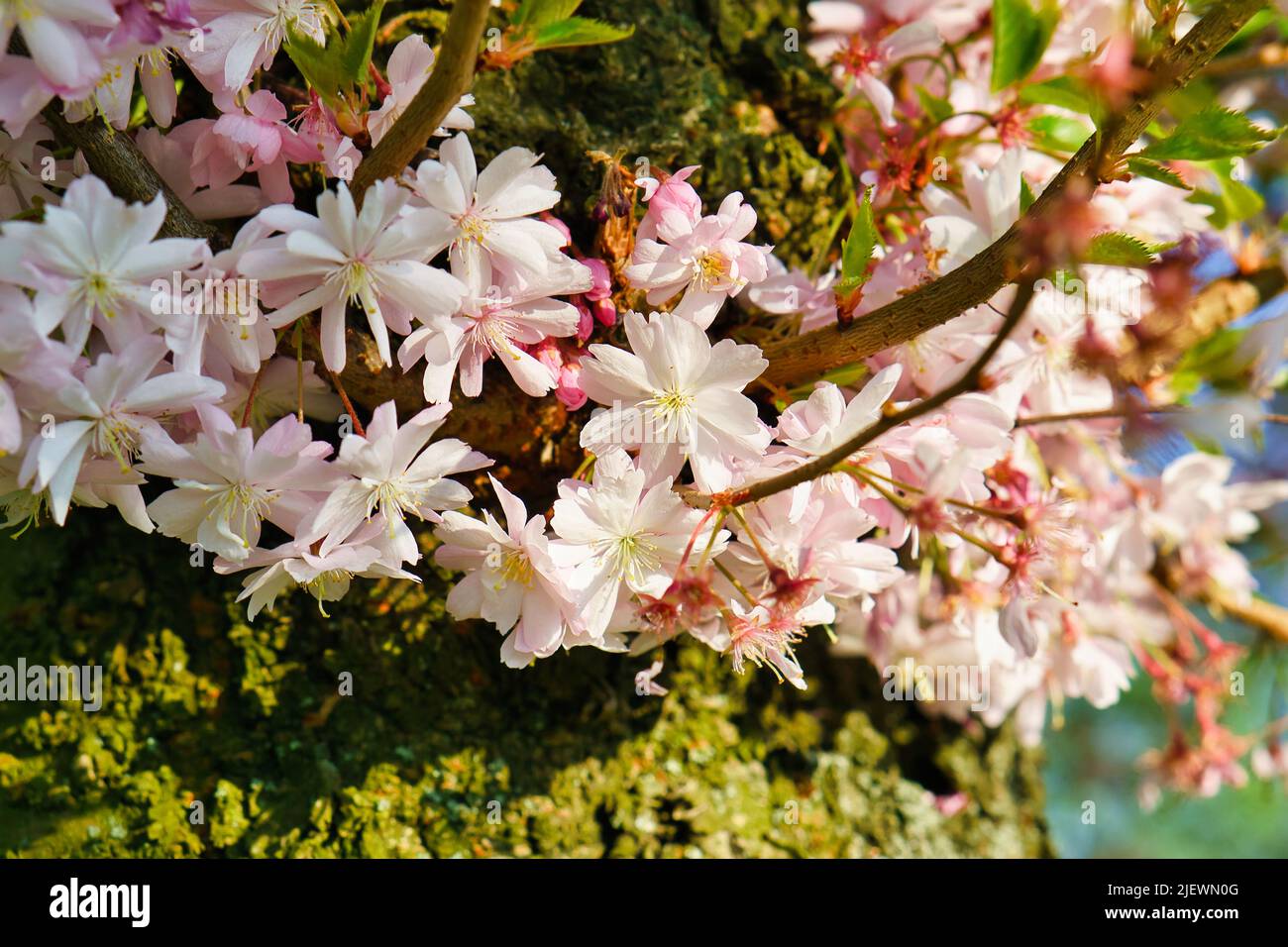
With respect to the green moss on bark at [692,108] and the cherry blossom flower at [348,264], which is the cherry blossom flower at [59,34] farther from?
the green moss on bark at [692,108]

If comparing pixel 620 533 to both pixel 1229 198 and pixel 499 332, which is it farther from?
pixel 1229 198

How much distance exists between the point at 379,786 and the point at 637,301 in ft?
1.85

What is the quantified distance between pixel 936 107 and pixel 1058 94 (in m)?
0.13

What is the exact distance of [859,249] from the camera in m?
0.80

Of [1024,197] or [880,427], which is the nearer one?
[880,427]

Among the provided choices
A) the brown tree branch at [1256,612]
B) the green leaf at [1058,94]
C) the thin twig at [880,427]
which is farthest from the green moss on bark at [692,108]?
the brown tree branch at [1256,612]

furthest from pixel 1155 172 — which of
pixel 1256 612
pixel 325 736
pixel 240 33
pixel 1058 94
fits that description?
pixel 1256 612

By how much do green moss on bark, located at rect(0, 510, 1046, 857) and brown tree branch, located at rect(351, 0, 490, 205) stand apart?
17.6 inches

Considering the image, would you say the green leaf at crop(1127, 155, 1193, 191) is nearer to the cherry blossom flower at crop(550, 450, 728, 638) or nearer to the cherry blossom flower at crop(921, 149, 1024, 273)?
the cherry blossom flower at crop(921, 149, 1024, 273)

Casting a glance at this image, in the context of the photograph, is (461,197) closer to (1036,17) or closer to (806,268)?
(806,268)

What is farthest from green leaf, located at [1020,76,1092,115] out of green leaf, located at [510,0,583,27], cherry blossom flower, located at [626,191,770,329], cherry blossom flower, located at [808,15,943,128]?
green leaf, located at [510,0,583,27]

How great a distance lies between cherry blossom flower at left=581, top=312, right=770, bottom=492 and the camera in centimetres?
77

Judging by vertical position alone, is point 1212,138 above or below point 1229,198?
below

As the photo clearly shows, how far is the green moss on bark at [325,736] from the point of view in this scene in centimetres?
97
